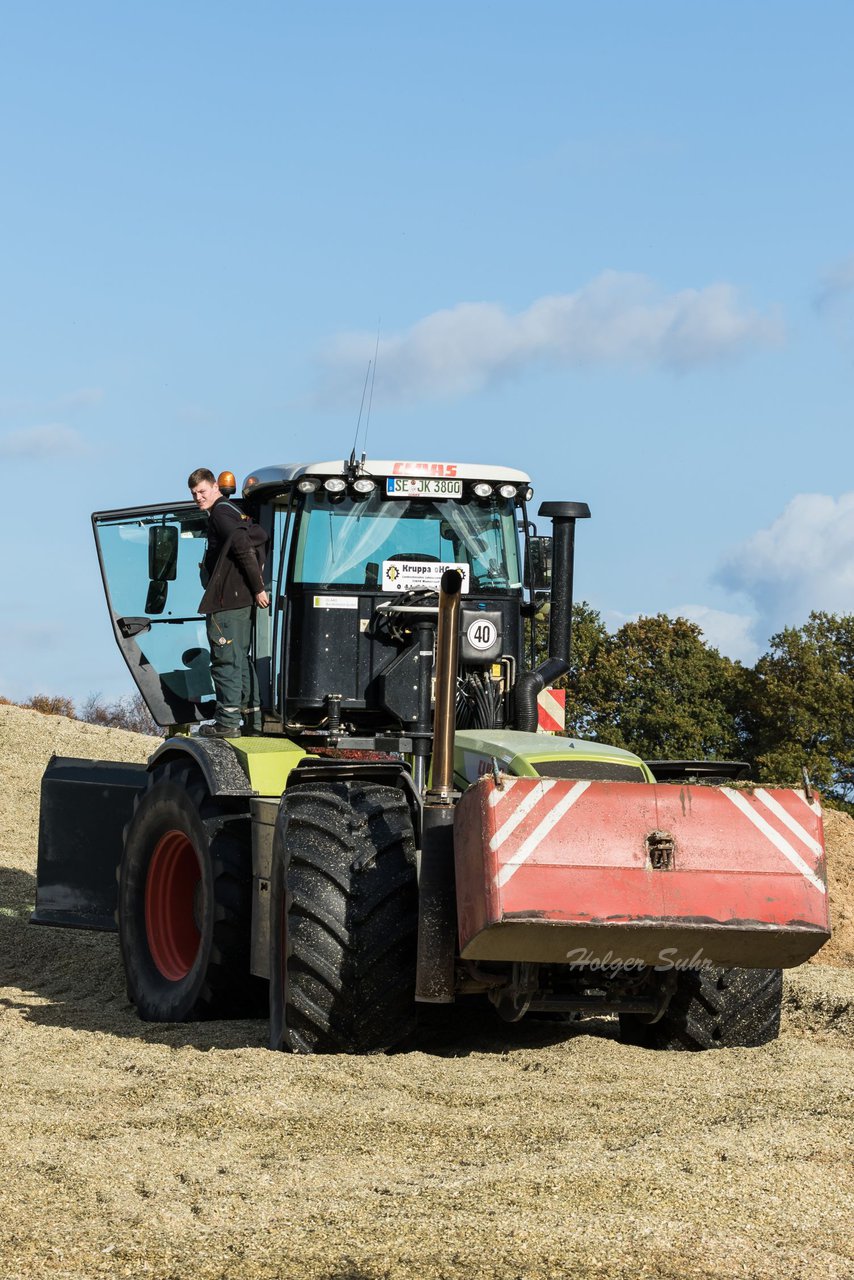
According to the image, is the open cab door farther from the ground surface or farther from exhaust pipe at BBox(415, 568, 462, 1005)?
exhaust pipe at BBox(415, 568, 462, 1005)

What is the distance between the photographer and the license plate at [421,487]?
351 inches

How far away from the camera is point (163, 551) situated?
1014cm

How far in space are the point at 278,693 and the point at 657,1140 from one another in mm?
3994

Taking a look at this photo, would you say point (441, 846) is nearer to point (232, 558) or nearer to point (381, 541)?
point (381, 541)

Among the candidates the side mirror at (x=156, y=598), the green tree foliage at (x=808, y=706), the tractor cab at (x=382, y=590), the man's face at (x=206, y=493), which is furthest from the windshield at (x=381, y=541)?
the green tree foliage at (x=808, y=706)

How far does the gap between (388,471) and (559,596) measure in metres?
1.10

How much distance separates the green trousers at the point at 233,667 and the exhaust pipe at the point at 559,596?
1.49m

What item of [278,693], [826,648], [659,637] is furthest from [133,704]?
[278,693]

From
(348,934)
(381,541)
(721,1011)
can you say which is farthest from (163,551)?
(721,1011)

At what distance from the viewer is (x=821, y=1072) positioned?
24.1ft

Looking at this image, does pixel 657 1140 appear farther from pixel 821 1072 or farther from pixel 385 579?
pixel 385 579

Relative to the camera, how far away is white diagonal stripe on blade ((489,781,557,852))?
6750 mm

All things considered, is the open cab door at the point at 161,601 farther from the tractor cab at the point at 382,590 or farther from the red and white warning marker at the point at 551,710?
the red and white warning marker at the point at 551,710

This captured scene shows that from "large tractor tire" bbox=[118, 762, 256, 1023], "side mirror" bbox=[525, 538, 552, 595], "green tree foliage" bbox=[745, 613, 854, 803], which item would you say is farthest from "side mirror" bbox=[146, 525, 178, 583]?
"green tree foliage" bbox=[745, 613, 854, 803]
